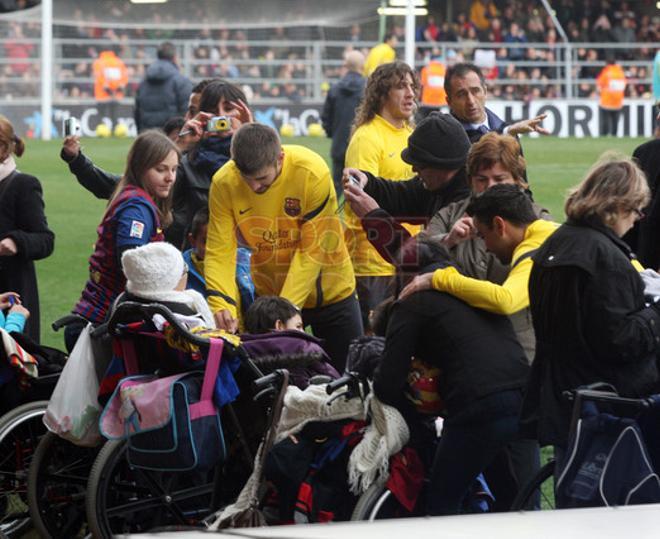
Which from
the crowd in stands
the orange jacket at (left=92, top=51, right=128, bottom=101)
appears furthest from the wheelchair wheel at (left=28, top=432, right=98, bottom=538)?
the crowd in stands

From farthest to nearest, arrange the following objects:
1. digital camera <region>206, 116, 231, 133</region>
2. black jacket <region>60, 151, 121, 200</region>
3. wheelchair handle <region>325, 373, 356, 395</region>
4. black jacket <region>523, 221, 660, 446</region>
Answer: black jacket <region>60, 151, 121, 200</region>, digital camera <region>206, 116, 231, 133</region>, wheelchair handle <region>325, 373, 356, 395</region>, black jacket <region>523, 221, 660, 446</region>

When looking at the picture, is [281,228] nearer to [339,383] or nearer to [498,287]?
[339,383]

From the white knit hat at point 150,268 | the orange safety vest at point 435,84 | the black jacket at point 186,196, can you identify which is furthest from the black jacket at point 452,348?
the orange safety vest at point 435,84

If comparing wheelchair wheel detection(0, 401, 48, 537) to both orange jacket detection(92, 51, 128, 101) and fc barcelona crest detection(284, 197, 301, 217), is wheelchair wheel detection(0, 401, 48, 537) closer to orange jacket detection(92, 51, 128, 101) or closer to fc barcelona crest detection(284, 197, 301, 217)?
fc barcelona crest detection(284, 197, 301, 217)

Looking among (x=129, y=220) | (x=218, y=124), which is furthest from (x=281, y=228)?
(x=218, y=124)

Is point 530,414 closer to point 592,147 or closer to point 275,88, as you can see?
point 592,147

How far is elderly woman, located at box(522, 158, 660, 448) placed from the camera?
487 cm

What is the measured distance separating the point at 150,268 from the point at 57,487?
1113mm

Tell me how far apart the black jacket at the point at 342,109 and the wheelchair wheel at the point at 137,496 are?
38.0 ft

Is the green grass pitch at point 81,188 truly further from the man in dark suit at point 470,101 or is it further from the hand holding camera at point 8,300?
the hand holding camera at point 8,300

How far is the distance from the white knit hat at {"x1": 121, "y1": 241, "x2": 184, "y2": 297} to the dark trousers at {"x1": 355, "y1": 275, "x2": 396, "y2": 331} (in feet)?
5.30

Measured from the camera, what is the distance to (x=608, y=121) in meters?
31.7

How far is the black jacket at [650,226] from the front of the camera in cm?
736

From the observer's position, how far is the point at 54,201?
2000 cm
